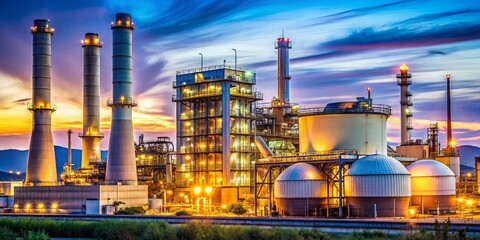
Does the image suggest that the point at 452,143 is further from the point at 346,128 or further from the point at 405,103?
the point at 346,128

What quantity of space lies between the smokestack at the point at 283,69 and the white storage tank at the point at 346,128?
2769 cm

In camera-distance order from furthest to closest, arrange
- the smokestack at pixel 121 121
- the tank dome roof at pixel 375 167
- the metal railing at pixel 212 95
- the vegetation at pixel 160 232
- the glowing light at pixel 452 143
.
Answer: the glowing light at pixel 452 143 < the metal railing at pixel 212 95 < the smokestack at pixel 121 121 < the tank dome roof at pixel 375 167 < the vegetation at pixel 160 232

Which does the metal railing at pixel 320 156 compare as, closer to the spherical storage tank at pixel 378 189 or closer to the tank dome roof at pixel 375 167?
the tank dome roof at pixel 375 167

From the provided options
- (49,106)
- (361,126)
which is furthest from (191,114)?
(361,126)

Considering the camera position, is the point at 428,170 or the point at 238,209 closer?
the point at 428,170

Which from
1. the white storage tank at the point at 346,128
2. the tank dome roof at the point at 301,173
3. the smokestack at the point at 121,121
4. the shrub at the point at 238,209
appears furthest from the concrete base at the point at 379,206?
the smokestack at the point at 121,121

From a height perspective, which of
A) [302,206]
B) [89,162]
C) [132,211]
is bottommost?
[132,211]

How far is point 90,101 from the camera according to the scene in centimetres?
9581

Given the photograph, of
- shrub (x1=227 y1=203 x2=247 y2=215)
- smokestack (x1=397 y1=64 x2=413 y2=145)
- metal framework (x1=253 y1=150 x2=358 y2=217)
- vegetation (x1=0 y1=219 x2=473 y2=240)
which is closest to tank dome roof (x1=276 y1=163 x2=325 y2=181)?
metal framework (x1=253 y1=150 x2=358 y2=217)

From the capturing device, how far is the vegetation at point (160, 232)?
43206 mm

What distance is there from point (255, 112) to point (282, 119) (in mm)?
7085

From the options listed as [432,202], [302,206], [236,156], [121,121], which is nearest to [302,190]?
[302,206]

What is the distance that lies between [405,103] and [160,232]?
58793 mm

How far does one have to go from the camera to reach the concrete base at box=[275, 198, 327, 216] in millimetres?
60000
